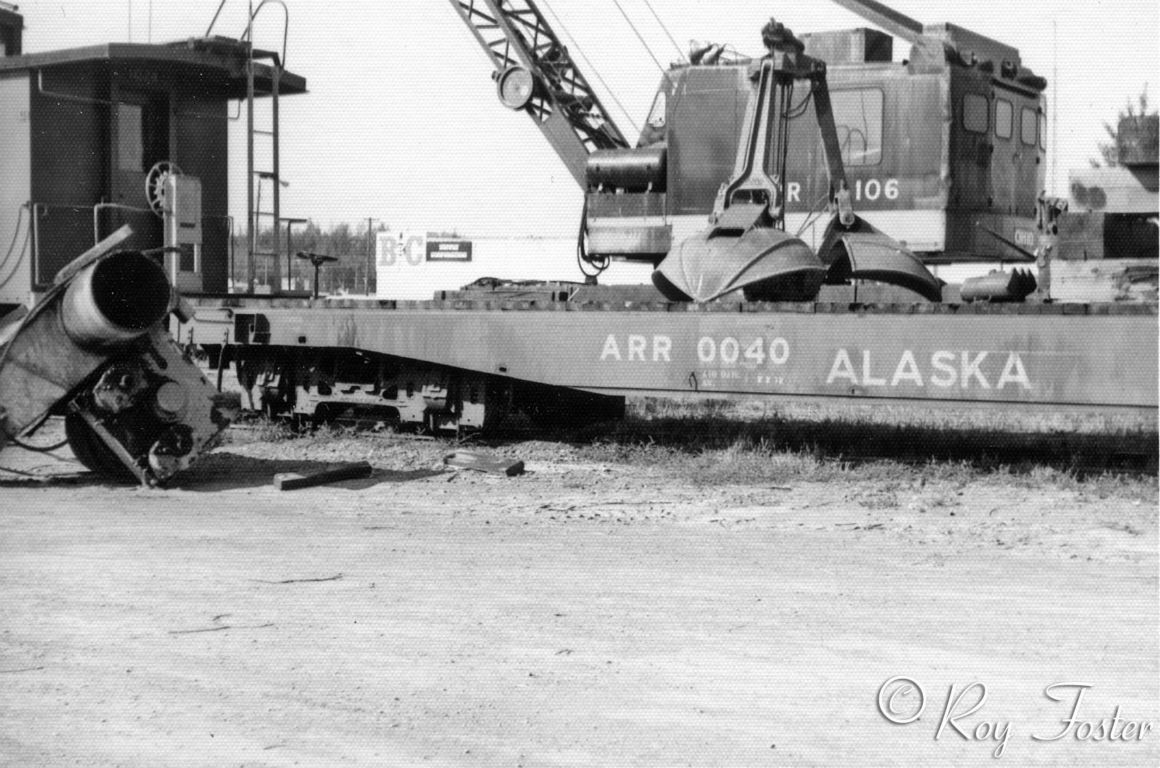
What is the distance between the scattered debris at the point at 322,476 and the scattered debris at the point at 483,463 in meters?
0.62

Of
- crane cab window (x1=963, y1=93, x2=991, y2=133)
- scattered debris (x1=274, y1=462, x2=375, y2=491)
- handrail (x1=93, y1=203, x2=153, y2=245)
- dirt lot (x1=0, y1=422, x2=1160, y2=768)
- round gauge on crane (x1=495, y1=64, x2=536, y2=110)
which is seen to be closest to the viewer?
dirt lot (x1=0, y1=422, x2=1160, y2=768)

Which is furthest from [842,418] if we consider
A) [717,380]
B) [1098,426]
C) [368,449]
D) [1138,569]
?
[1138,569]

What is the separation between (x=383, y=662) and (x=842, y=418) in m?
8.15

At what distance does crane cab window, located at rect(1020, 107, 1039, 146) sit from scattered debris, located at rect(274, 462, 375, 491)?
22.2 feet

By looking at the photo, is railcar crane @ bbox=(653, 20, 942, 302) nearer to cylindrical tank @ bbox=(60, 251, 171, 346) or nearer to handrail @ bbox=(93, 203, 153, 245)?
cylindrical tank @ bbox=(60, 251, 171, 346)

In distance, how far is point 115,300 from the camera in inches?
324

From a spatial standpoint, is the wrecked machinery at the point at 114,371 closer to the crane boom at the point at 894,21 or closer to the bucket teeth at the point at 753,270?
the bucket teeth at the point at 753,270

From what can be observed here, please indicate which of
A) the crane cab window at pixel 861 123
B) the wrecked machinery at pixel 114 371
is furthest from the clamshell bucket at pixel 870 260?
the wrecked machinery at pixel 114 371

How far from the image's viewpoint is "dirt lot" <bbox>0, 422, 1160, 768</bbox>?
3818 mm

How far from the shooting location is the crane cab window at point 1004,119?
38.4 feet

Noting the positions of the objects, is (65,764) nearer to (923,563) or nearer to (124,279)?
(923,563)

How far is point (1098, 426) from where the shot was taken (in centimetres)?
1158
